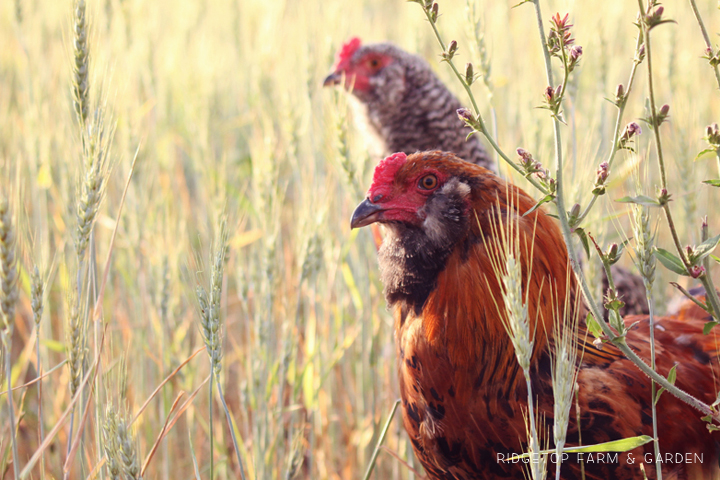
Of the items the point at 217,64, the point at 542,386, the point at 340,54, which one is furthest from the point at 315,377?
the point at 217,64

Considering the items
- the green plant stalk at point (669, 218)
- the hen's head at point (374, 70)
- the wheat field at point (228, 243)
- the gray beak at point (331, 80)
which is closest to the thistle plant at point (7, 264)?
the wheat field at point (228, 243)

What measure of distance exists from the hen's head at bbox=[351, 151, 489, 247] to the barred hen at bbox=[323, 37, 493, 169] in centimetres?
116

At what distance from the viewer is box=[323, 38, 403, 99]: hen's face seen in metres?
2.99

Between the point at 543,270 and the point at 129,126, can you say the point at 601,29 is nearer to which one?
the point at 543,270

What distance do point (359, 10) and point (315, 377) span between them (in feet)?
11.7

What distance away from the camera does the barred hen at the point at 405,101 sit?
2.77 meters

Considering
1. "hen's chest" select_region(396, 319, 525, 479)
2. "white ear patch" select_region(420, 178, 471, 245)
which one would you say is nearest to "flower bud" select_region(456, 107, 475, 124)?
"white ear patch" select_region(420, 178, 471, 245)

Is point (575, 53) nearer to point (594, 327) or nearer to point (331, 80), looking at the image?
point (594, 327)

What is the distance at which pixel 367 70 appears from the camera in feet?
10.2

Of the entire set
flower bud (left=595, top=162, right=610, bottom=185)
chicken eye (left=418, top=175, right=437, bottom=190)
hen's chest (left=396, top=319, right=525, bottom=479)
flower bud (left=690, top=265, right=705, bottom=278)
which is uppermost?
chicken eye (left=418, top=175, right=437, bottom=190)

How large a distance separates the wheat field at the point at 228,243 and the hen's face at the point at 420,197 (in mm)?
354

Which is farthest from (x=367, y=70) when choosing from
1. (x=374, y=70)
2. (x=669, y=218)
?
(x=669, y=218)

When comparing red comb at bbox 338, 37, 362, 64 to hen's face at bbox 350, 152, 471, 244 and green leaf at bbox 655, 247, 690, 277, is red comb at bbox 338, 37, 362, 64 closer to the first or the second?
hen's face at bbox 350, 152, 471, 244

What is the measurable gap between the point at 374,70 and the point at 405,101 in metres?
0.32
